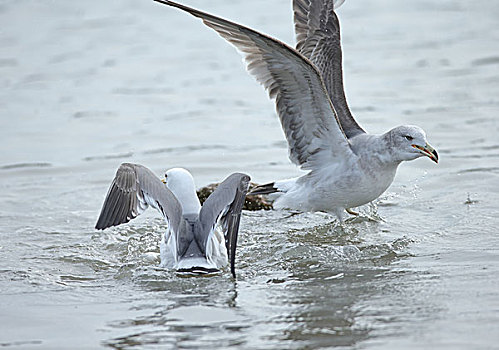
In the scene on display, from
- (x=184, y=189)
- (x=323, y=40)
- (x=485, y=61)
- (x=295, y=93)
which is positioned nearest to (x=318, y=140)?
(x=295, y=93)

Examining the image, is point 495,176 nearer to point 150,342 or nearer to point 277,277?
point 277,277

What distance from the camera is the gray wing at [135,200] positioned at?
22.6 feet

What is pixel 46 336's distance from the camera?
17.4 ft

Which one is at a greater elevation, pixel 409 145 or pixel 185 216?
pixel 409 145

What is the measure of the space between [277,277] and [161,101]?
7.05 metres

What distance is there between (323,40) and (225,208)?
9.59ft

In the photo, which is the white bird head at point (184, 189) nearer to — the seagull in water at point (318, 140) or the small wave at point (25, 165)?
the seagull in water at point (318, 140)

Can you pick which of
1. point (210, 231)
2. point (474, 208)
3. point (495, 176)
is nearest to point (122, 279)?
point (210, 231)

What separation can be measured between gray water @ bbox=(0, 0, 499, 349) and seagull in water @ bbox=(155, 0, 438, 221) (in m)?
0.36

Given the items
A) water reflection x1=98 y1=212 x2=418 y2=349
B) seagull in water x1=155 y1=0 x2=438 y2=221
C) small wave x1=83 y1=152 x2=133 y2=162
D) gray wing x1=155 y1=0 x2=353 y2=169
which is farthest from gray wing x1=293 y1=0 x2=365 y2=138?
small wave x1=83 y1=152 x2=133 y2=162

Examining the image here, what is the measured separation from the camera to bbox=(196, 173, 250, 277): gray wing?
6.67 metres

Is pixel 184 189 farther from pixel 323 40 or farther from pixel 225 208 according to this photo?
pixel 323 40

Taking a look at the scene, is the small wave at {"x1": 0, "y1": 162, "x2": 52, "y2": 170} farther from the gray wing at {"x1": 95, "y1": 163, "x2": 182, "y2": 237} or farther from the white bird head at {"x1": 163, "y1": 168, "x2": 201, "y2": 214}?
the gray wing at {"x1": 95, "y1": 163, "x2": 182, "y2": 237}

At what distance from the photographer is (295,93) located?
742cm
